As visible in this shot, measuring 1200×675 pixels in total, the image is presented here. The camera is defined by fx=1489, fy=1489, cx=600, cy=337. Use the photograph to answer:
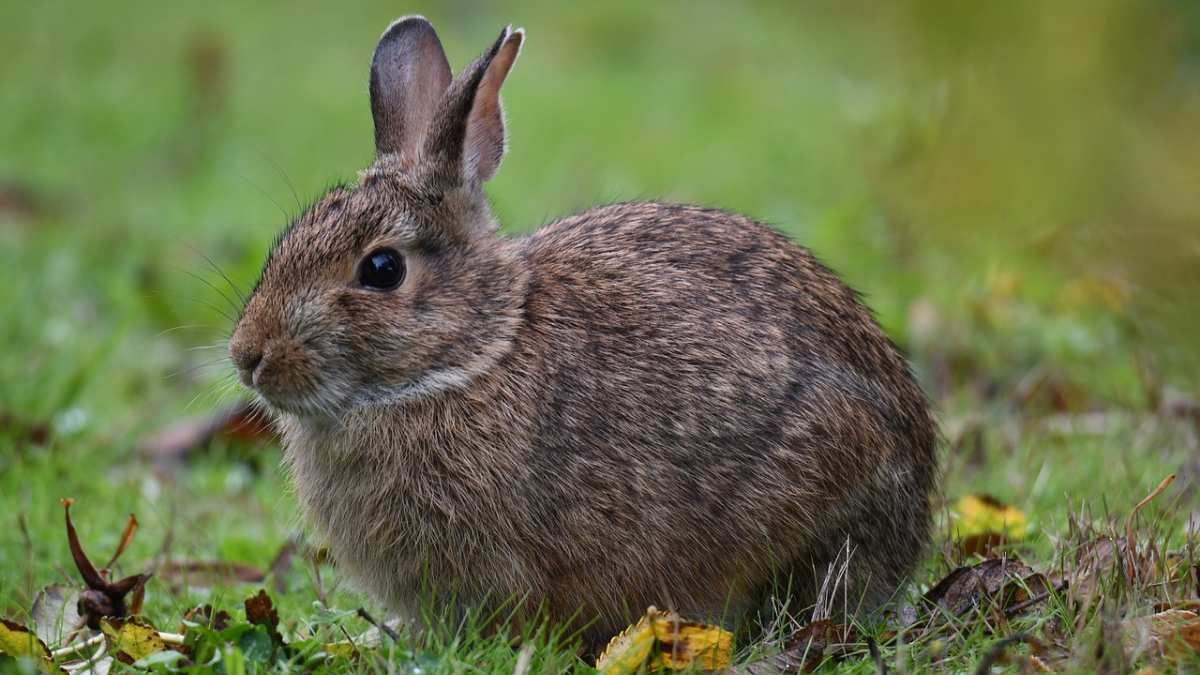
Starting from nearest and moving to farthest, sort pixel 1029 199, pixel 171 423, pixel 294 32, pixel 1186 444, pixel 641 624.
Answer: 1. pixel 1029 199
2. pixel 641 624
3. pixel 1186 444
4. pixel 171 423
5. pixel 294 32

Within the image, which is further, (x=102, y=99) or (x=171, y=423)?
(x=102, y=99)

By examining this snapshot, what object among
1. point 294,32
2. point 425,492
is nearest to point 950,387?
point 425,492

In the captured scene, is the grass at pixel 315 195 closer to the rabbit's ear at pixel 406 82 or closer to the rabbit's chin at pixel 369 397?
the rabbit's chin at pixel 369 397

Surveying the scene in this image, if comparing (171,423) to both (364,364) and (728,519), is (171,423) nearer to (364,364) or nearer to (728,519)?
(364,364)

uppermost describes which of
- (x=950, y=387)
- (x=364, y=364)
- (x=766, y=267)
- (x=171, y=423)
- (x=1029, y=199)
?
(x=1029, y=199)

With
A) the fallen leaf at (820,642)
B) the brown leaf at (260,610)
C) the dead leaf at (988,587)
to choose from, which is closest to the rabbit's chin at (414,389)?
the brown leaf at (260,610)

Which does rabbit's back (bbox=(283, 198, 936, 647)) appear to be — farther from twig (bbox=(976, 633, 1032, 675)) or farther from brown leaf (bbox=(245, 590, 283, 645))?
twig (bbox=(976, 633, 1032, 675))

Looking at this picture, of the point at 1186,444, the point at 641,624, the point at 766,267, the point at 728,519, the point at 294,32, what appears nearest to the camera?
the point at 641,624

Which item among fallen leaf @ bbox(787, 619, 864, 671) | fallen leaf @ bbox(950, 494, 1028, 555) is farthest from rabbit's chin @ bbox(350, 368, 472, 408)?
fallen leaf @ bbox(950, 494, 1028, 555)

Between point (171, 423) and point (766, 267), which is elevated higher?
point (766, 267)
